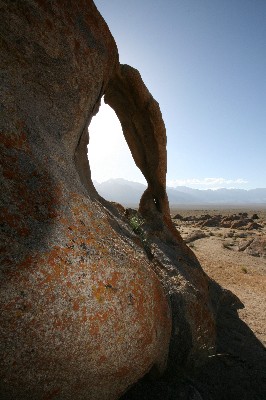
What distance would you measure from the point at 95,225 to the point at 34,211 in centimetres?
121

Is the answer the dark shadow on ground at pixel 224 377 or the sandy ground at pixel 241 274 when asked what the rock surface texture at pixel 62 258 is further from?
the sandy ground at pixel 241 274

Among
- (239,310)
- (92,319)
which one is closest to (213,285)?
(239,310)

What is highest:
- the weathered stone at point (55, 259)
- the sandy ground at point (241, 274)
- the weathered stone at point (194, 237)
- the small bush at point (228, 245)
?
the weathered stone at point (55, 259)

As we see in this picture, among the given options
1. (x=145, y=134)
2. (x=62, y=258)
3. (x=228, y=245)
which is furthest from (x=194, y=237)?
(x=62, y=258)

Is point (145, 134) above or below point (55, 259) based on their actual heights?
above

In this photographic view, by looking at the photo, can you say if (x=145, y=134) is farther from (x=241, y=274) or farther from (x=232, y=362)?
(x=241, y=274)

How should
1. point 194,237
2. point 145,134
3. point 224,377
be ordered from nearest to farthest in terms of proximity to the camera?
point 224,377
point 145,134
point 194,237

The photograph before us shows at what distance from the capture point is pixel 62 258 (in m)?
4.03

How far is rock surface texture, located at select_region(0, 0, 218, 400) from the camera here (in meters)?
3.63

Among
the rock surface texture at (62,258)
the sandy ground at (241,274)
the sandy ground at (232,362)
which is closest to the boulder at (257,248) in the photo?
the sandy ground at (241,274)

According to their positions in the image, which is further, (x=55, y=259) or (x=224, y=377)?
(x=224, y=377)

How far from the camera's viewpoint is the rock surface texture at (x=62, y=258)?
11.9 feet

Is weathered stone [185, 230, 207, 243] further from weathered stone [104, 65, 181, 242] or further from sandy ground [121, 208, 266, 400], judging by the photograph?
weathered stone [104, 65, 181, 242]

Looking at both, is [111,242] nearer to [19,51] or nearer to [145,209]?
[19,51]
